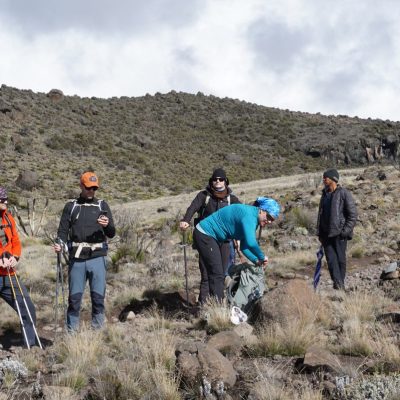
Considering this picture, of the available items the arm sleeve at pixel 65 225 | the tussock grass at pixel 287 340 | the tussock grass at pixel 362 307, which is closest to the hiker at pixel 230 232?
the tussock grass at pixel 287 340

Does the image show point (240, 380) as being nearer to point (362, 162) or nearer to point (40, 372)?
point (40, 372)

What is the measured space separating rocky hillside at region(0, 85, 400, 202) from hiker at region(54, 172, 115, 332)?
87.1ft

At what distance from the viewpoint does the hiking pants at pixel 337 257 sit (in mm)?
7414

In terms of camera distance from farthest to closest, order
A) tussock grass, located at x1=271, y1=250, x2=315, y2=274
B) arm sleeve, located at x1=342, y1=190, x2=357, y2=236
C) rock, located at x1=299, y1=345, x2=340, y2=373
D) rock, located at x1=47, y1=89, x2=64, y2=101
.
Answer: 1. rock, located at x1=47, y1=89, x2=64, y2=101
2. tussock grass, located at x1=271, y1=250, x2=315, y2=274
3. arm sleeve, located at x1=342, y1=190, x2=357, y2=236
4. rock, located at x1=299, y1=345, x2=340, y2=373

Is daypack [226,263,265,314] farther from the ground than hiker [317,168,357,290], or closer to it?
closer to it

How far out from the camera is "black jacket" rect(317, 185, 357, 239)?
7.27 m

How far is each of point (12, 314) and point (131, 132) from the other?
50438 mm

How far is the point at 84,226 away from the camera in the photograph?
19.0 ft

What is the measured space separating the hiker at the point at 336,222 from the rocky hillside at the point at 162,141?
1037 inches

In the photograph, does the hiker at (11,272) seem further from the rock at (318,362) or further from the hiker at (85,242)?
the rock at (318,362)

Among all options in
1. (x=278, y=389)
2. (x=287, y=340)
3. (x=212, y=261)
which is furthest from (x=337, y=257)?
(x=278, y=389)

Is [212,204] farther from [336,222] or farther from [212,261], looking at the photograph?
[336,222]

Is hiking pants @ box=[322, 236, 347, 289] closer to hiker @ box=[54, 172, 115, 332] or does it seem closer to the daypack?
the daypack

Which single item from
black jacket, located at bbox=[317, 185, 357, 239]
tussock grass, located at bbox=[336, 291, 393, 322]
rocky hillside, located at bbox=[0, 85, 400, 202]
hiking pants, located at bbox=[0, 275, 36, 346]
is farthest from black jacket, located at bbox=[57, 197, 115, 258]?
rocky hillside, located at bbox=[0, 85, 400, 202]
